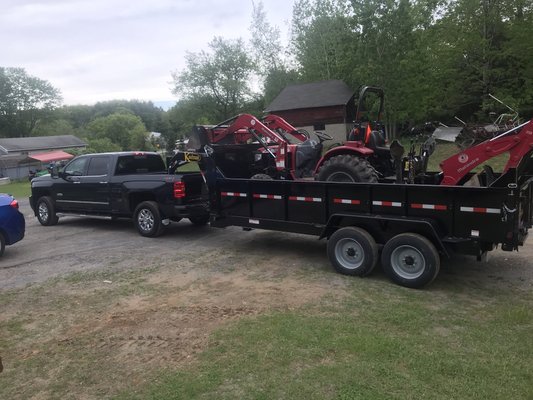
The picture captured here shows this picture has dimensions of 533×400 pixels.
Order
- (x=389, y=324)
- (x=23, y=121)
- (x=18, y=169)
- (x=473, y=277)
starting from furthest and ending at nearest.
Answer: (x=23, y=121), (x=18, y=169), (x=473, y=277), (x=389, y=324)

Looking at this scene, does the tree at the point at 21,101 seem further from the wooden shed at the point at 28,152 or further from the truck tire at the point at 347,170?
the truck tire at the point at 347,170

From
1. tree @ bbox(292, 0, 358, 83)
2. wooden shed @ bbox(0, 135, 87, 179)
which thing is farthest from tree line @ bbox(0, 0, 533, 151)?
wooden shed @ bbox(0, 135, 87, 179)

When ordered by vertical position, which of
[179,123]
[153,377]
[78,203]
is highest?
[179,123]

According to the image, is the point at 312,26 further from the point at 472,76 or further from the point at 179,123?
the point at 179,123

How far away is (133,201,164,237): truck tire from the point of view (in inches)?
381

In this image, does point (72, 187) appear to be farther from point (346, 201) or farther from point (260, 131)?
point (346, 201)

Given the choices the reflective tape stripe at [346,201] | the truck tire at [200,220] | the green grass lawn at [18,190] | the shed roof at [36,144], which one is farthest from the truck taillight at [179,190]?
the shed roof at [36,144]

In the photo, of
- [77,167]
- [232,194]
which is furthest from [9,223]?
[232,194]

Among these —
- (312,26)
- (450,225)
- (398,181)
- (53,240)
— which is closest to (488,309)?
(450,225)

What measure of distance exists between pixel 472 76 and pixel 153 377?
97.7 feet

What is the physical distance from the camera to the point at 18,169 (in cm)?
4753

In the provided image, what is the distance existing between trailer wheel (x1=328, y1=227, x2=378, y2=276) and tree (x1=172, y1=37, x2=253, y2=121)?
49.4m

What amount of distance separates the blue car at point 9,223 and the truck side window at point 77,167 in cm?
253

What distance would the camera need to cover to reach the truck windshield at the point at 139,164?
10.6m
